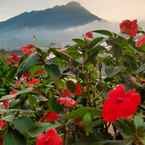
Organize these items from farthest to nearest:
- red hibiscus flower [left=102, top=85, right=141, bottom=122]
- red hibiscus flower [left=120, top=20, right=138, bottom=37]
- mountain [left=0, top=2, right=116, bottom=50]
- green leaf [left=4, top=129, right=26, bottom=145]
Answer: mountain [left=0, top=2, right=116, bottom=50] → red hibiscus flower [left=120, top=20, right=138, bottom=37] → green leaf [left=4, top=129, right=26, bottom=145] → red hibiscus flower [left=102, top=85, right=141, bottom=122]

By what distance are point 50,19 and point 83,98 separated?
146 inches

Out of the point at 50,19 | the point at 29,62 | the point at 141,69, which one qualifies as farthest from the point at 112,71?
the point at 50,19

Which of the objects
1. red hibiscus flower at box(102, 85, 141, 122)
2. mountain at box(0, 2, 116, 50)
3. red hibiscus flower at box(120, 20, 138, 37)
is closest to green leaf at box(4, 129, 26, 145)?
red hibiscus flower at box(102, 85, 141, 122)

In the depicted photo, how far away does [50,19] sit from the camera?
4.88 m

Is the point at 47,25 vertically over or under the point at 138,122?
under

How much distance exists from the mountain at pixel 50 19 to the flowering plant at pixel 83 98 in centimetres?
271

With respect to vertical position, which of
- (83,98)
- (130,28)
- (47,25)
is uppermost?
(130,28)

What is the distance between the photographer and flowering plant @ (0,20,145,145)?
0.84m

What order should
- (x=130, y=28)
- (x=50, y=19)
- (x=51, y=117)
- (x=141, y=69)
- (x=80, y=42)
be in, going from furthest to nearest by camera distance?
(x=50, y=19) → (x=130, y=28) → (x=80, y=42) → (x=141, y=69) → (x=51, y=117)

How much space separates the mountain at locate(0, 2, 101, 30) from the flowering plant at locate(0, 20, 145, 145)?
2.71 metres

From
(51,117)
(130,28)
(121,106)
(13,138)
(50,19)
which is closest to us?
(121,106)

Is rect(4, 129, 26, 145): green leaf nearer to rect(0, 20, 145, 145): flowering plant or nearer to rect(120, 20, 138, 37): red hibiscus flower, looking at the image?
rect(0, 20, 145, 145): flowering plant

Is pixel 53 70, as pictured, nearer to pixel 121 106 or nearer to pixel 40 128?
pixel 40 128

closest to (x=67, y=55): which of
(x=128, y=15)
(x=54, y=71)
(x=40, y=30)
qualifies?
(x=54, y=71)
